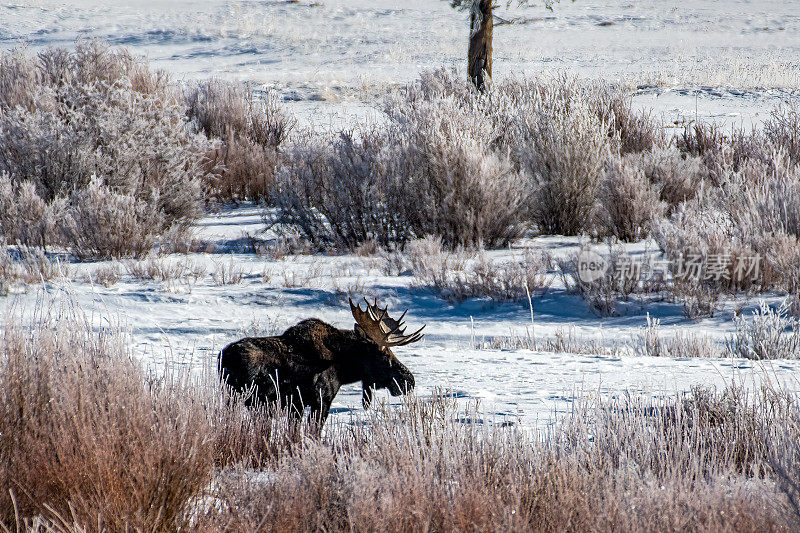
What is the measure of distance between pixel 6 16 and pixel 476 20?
35.6 meters

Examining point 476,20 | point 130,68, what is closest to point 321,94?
point 476,20

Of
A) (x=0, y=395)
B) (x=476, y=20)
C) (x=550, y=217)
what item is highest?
(x=476, y=20)

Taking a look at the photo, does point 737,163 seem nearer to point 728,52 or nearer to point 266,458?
point 266,458

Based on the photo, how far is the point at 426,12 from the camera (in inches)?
2004

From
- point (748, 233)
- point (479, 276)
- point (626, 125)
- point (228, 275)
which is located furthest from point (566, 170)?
point (228, 275)

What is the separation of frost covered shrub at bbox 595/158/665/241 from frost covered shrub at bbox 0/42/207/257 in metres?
5.29

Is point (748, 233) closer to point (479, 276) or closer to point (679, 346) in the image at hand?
point (479, 276)

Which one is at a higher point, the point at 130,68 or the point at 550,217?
the point at 130,68

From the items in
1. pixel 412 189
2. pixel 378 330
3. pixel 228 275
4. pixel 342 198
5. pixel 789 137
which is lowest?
pixel 228 275

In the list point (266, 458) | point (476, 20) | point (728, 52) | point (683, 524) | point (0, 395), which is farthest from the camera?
point (728, 52)

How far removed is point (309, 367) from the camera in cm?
315

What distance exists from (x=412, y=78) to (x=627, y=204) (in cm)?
Result: 1733

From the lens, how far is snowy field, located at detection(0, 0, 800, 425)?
174 inches

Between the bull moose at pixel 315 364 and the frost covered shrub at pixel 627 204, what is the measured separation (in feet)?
21.0
